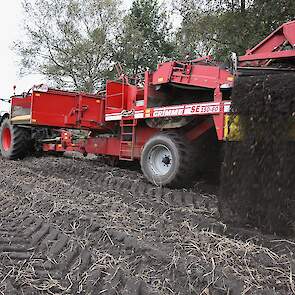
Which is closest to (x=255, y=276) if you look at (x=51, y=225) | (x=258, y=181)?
(x=258, y=181)

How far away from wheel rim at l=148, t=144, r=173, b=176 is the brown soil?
100 centimetres

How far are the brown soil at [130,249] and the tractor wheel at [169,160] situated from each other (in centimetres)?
64

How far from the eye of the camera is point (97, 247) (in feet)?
10.8

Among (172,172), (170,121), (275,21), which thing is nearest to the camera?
(172,172)

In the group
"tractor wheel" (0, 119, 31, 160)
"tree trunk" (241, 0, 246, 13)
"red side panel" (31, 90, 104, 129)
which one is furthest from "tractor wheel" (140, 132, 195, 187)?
"tree trunk" (241, 0, 246, 13)

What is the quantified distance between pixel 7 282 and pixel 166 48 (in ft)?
80.7

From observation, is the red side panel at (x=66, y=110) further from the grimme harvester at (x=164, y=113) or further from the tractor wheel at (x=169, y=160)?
the tractor wheel at (x=169, y=160)

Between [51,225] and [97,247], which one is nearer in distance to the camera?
[97,247]

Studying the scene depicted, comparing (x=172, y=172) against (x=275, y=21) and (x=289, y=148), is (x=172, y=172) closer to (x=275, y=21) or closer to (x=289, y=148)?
(x=289, y=148)

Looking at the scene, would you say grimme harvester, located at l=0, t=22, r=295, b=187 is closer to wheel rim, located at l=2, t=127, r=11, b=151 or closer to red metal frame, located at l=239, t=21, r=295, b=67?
red metal frame, located at l=239, t=21, r=295, b=67

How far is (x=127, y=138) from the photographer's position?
7.30m

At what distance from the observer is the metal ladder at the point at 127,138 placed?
7.09 m

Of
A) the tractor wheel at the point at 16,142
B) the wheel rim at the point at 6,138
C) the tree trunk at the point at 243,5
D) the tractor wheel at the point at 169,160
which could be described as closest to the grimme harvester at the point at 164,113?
the tractor wheel at the point at 169,160

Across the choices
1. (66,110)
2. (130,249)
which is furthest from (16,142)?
(130,249)
